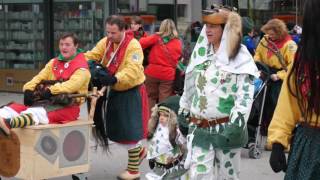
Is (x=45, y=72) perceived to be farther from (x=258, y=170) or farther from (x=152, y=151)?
(x=258, y=170)

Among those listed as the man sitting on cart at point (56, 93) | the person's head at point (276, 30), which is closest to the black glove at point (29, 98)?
the man sitting on cart at point (56, 93)


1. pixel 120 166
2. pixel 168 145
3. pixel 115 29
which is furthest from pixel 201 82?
pixel 120 166

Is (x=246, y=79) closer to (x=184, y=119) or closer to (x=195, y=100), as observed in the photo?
(x=195, y=100)

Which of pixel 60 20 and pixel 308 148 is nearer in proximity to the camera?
pixel 308 148

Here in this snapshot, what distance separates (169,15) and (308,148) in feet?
40.6

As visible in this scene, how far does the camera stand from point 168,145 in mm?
6395

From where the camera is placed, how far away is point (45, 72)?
22.5 feet

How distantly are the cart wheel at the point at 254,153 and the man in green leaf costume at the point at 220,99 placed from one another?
3645mm

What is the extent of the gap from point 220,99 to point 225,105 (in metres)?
0.06

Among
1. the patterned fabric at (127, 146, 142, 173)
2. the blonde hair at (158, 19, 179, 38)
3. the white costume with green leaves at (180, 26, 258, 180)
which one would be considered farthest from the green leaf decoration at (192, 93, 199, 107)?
the blonde hair at (158, 19, 179, 38)

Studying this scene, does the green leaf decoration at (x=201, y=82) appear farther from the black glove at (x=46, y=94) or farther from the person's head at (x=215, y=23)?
the black glove at (x=46, y=94)

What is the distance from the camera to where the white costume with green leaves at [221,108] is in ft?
16.2

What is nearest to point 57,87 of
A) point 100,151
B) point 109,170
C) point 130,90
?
point 130,90

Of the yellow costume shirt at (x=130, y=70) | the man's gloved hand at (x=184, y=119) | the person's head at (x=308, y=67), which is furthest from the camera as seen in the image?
the yellow costume shirt at (x=130, y=70)
